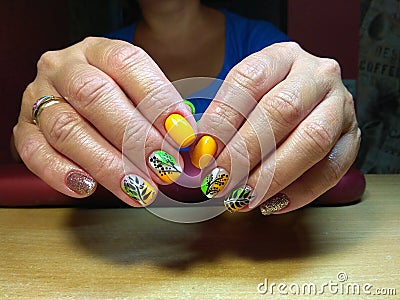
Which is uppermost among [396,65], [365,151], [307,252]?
[307,252]

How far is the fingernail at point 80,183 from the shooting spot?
0.42m

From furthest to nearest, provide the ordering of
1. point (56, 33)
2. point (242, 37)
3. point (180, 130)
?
point (56, 33) → point (242, 37) → point (180, 130)

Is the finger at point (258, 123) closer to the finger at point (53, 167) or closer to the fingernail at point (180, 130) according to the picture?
the fingernail at point (180, 130)

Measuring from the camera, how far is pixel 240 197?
41cm

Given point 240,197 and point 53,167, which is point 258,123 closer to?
point 240,197

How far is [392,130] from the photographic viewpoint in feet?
3.33

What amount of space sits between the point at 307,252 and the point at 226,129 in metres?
0.14

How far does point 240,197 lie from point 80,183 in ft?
0.48

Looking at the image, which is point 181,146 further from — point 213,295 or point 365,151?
point 365,151

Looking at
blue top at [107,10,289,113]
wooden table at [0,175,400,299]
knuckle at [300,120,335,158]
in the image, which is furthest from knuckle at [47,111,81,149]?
blue top at [107,10,289,113]

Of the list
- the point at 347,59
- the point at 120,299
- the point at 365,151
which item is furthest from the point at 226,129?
the point at 365,151

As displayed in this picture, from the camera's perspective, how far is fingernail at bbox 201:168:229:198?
15.6 inches

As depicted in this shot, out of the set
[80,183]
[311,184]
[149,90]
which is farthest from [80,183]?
[311,184]

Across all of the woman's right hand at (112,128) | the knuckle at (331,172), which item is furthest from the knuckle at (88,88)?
the knuckle at (331,172)
